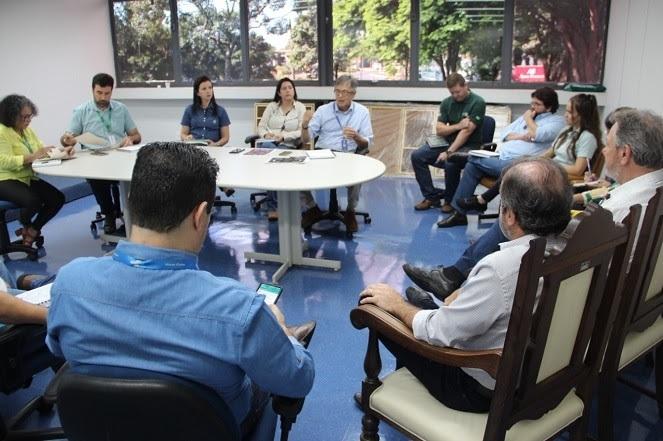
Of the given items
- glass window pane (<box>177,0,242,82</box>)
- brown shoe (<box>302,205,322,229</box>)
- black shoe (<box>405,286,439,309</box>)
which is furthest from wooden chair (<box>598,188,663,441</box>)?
glass window pane (<box>177,0,242,82</box>)

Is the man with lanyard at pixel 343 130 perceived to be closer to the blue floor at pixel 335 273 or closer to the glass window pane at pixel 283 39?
the blue floor at pixel 335 273

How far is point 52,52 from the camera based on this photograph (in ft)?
19.9

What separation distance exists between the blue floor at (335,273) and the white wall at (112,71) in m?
1.23

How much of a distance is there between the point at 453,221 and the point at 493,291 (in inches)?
130

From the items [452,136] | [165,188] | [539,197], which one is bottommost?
[452,136]

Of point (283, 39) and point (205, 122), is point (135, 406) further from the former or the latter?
point (283, 39)

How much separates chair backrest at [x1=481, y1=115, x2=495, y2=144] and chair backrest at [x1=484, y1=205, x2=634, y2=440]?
372 centimetres

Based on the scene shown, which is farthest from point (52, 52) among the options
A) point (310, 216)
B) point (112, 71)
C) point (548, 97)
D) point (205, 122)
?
point (548, 97)

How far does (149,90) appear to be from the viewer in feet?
23.0

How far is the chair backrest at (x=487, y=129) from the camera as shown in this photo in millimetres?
5101

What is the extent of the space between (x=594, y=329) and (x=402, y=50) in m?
5.29

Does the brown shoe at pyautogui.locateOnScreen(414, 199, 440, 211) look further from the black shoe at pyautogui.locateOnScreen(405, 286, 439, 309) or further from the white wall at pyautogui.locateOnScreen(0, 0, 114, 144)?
the white wall at pyautogui.locateOnScreen(0, 0, 114, 144)

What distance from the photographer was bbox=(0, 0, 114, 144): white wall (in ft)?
18.4

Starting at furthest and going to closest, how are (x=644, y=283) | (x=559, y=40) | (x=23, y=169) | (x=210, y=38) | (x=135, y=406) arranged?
(x=210, y=38) → (x=559, y=40) → (x=23, y=169) → (x=644, y=283) → (x=135, y=406)
